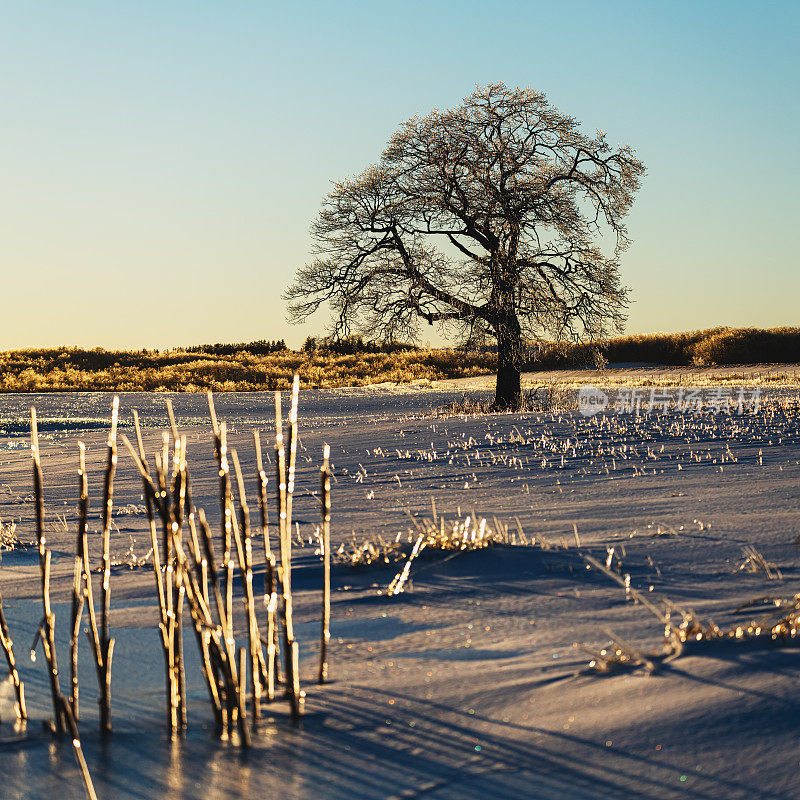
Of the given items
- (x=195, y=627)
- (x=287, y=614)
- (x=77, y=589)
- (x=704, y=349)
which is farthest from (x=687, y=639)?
(x=704, y=349)

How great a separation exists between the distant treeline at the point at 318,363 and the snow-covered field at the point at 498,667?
24.2 meters

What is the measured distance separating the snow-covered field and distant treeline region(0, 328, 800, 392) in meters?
24.2

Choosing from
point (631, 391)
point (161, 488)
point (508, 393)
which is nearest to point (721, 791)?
point (161, 488)

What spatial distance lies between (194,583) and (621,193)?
15524 millimetres

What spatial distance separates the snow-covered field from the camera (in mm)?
1938

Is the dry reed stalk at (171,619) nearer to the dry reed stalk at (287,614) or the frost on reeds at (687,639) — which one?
the dry reed stalk at (287,614)

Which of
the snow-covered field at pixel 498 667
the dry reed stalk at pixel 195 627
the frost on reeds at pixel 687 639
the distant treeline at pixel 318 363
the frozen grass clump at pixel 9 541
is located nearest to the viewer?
the snow-covered field at pixel 498 667

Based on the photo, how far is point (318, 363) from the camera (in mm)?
39969

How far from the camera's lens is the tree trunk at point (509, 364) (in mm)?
16172

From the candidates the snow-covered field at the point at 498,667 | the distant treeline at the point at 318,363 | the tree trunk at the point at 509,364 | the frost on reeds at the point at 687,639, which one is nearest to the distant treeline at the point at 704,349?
the distant treeline at the point at 318,363

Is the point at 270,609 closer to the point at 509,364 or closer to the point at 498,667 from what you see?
the point at 498,667

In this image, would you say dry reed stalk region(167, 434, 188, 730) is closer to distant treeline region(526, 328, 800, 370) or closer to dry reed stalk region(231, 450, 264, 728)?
dry reed stalk region(231, 450, 264, 728)

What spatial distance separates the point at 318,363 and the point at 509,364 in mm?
24271

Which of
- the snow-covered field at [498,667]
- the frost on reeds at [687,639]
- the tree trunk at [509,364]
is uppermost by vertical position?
the tree trunk at [509,364]
